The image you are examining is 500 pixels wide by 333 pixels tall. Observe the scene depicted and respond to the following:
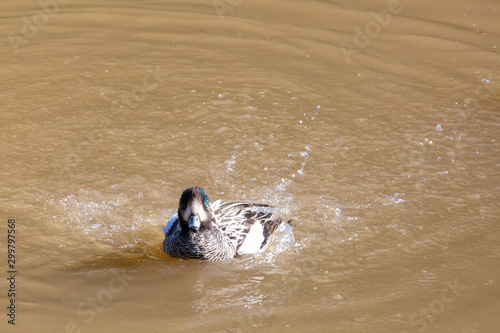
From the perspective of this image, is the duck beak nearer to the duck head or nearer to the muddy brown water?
the duck head

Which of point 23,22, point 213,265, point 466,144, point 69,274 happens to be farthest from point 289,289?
point 23,22

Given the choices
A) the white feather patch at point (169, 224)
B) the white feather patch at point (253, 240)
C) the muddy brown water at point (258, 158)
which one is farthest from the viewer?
the white feather patch at point (169, 224)

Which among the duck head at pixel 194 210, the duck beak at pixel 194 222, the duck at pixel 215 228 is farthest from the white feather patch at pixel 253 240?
the duck beak at pixel 194 222

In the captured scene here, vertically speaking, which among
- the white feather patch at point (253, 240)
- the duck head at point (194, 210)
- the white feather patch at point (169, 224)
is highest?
the white feather patch at point (169, 224)

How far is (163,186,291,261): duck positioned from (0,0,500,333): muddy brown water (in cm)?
12

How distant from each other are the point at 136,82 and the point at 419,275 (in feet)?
15.2

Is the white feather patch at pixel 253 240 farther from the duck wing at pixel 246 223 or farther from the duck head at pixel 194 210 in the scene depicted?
the duck head at pixel 194 210

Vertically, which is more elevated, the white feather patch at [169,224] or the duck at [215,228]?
the white feather patch at [169,224]

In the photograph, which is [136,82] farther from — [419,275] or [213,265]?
[419,275]

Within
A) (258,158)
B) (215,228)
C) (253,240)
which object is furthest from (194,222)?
(258,158)

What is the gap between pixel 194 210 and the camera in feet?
17.2

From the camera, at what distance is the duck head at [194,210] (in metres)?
5.20

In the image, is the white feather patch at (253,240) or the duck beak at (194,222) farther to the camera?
the white feather patch at (253,240)

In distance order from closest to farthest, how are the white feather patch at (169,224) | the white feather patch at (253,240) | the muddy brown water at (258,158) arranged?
1. the muddy brown water at (258,158)
2. the white feather patch at (253,240)
3. the white feather patch at (169,224)
